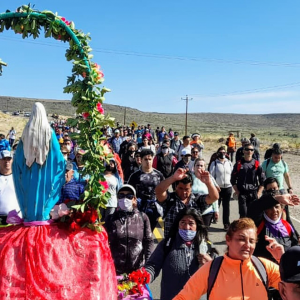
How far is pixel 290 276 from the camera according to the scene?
1.88 m

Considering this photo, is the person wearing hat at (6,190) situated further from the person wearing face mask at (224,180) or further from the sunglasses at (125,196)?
the person wearing face mask at (224,180)

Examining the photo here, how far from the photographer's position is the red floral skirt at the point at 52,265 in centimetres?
306

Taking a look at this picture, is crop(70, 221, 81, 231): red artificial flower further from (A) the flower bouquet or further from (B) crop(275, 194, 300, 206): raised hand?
(B) crop(275, 194, 300, 206): raised hand

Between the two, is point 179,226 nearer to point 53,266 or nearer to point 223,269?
point 223,269

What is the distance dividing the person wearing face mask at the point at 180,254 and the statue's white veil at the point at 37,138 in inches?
55.4

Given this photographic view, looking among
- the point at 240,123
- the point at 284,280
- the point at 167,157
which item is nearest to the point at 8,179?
the point at 284,280

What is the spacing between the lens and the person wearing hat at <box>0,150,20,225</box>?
17.3 ft

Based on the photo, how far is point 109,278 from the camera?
3.44m

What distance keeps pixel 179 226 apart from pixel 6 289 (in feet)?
5.36

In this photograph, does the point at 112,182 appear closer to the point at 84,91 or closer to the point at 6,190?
the point at 6,190

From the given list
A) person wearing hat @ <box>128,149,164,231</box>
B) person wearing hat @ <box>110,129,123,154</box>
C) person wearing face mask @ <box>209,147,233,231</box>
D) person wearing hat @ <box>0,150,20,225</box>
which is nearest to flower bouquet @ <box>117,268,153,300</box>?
person wearing hat @ <box>0,150,20,225</box>

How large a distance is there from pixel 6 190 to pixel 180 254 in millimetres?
2672

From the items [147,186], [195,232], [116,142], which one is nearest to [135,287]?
[195,232]

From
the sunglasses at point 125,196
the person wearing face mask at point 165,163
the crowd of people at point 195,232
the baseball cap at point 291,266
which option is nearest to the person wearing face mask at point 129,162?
A: the person wearing face mask at point 165,163
